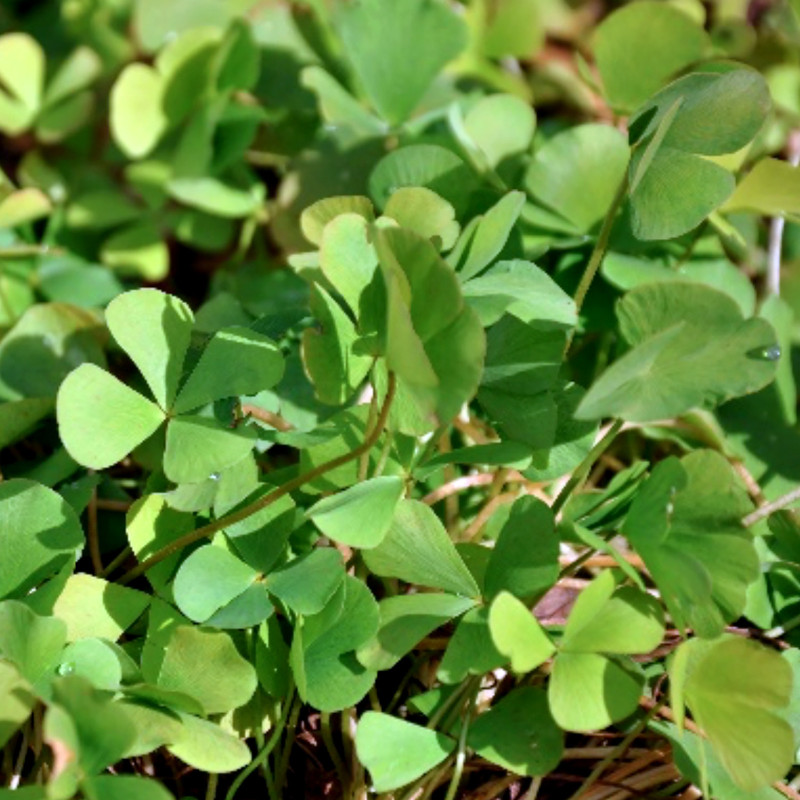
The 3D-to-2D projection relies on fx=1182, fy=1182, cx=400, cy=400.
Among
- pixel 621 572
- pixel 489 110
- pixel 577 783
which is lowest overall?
pixel 577 783

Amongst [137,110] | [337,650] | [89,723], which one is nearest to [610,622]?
[337,650]

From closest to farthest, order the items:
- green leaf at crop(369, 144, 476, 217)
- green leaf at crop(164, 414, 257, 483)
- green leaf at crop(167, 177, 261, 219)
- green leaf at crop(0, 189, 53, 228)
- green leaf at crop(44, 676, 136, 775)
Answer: green leaf at crop(44, 676, 136, 775), green leaf at crop(164, 414, 257, 483), green leaf at crop(369, 144, 476, 217), green leaf at crop(0, 189, 53, 228), green leaf at crop(167, 177, 261, 219)

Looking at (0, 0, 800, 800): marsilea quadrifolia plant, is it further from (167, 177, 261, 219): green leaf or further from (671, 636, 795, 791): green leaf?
(167, 177, 261, 219): green leaf

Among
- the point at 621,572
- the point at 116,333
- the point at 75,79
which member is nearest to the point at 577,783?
the point at 621,572

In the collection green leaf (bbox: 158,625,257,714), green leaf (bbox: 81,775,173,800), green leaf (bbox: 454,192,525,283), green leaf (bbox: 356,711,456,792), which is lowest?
green leaf (bbox: 356,711,456,792)

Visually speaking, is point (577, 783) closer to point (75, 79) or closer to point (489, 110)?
point (489, 110)

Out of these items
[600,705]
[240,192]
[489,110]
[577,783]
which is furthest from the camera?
[240,192]

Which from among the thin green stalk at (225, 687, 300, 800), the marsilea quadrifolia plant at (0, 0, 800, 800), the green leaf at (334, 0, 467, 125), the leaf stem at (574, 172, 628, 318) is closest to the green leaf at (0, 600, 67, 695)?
the marsilea quadrifolia plant at (0, 0, 800, 800)
